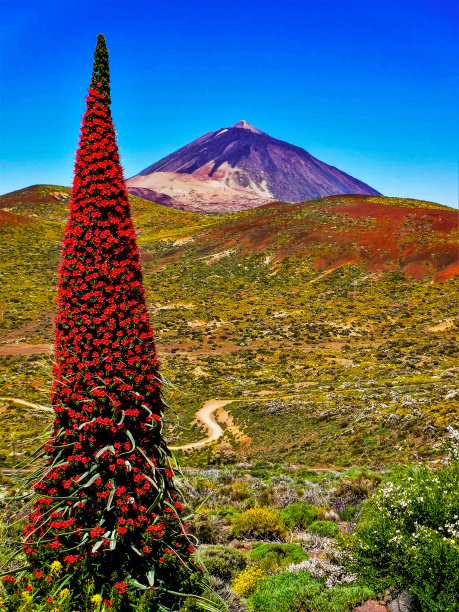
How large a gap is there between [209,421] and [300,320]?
2154cm

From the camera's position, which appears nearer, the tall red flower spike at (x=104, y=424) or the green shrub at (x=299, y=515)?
the tall red flower spike at (x=104, y=424)

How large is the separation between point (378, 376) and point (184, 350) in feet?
52.6

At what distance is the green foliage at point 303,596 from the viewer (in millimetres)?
5352

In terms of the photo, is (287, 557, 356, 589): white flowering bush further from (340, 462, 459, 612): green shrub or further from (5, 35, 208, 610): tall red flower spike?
(5, 35, 208, 610): tall red flower spike

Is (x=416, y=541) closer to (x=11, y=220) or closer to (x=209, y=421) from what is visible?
(x=209, y=421)

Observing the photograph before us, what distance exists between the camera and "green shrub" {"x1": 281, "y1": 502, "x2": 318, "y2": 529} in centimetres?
884

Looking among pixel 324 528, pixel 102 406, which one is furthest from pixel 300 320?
pixel 102 406

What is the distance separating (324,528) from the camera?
830 cm

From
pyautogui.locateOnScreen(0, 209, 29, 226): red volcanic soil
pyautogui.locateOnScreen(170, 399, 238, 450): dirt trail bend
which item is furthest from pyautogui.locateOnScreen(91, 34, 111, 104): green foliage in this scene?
pyautogui.locateOnScreen(0, 209, 29, 226): red volcanic soil

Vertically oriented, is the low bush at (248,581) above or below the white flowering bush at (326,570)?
above

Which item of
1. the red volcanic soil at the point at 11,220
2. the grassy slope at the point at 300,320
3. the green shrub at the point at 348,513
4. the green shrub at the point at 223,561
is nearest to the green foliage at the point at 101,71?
the grassy slope at the point at 300,320

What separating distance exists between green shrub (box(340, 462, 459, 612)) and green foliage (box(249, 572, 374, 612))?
0.38m

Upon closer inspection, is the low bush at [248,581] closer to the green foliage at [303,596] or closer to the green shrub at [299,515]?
the green foliage at [303,596]

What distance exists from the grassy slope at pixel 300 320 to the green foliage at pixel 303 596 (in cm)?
389
